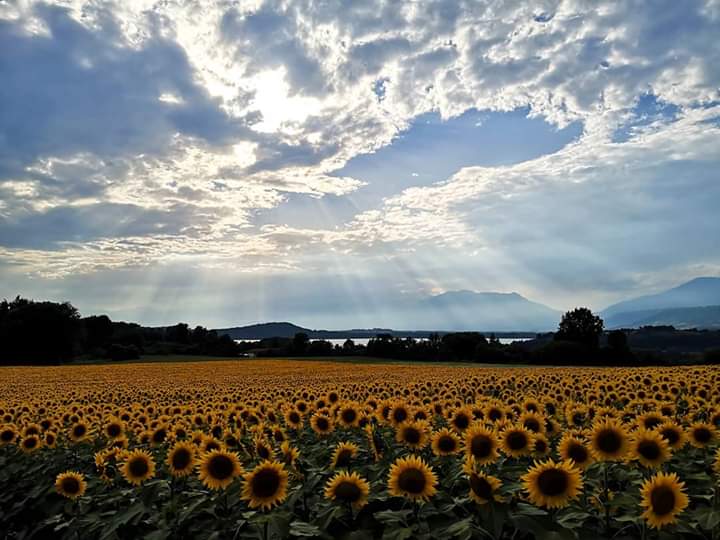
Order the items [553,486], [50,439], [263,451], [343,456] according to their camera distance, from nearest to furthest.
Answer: [553,486], [343,456], [263,451], [50,439]

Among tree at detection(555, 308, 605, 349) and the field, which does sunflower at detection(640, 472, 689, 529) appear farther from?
tree at detection(555, 308, 605, 349)

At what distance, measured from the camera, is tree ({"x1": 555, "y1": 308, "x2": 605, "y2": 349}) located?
79.6 meters

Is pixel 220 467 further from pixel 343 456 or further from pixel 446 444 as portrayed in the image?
pixel 446 444

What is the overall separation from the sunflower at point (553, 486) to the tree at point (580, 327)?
3145 inches

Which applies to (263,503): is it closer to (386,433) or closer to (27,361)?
(386,433)

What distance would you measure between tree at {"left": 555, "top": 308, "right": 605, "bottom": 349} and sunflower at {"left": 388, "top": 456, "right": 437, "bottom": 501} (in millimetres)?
79925

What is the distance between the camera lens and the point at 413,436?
5.68m

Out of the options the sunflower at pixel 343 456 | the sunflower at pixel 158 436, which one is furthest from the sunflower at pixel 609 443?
the sunflower at pixel 158 436

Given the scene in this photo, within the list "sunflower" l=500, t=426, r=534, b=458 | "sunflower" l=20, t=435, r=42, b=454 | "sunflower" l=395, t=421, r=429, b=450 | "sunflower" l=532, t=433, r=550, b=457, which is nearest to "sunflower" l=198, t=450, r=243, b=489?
"sunflower" l=395, t=421, r=429, b=450

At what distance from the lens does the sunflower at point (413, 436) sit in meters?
5.64

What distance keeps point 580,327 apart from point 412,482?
82.8m

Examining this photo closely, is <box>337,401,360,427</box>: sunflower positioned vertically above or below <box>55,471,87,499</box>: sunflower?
above

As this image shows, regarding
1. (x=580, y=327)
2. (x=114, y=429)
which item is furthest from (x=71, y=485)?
(x=580, y=327)

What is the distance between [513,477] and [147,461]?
349 centimetres
